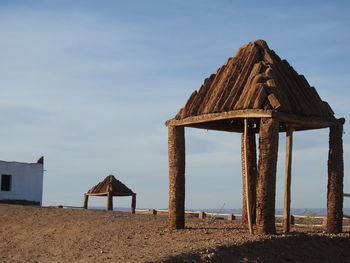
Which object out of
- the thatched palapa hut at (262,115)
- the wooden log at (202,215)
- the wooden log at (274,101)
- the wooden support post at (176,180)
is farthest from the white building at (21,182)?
the wooden log at (274,101)

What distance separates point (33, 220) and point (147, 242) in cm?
678

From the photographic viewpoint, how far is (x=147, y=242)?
586 inches

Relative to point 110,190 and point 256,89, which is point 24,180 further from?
point 256,89

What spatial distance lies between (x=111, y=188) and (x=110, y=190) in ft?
0.45

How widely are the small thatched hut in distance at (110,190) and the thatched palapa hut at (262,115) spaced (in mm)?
13552

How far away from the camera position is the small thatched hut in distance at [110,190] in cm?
3133

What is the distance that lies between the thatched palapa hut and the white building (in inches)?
780

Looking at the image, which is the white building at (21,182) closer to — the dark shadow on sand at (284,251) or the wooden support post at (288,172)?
the wooden support post at (288,172)

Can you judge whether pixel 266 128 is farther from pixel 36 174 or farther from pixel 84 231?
pixel 36 174

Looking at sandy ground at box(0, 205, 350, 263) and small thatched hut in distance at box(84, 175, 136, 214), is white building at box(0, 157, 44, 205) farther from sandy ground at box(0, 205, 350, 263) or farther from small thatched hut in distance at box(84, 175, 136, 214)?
sandy ground at box(0, 205, 350, 263)

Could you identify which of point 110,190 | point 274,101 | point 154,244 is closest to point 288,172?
point 274,101

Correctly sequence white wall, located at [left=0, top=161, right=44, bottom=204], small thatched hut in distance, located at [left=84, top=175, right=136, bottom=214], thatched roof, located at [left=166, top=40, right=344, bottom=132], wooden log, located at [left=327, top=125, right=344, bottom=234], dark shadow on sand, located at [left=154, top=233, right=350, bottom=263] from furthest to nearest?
white wall, located at [left=0, top=161, right=44, bottom=204]
small thatched hut in distance, located at [left=84, top=175, right=136, bottom=214]
wooden log, located at [left=327, top=125, right=344, bottom=234]
thatched roof, located at [left=166, top=40, right=344, bottom=132]
dark shadow on sand, located at [left=154, top=233, right=350, bottom=263]

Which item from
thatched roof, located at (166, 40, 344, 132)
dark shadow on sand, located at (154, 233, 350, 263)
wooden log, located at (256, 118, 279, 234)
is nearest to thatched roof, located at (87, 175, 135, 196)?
thatched roof, located at (166, 40, 344, 132)

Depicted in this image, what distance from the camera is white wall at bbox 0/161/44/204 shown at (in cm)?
3544
